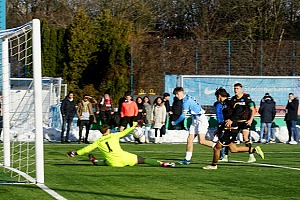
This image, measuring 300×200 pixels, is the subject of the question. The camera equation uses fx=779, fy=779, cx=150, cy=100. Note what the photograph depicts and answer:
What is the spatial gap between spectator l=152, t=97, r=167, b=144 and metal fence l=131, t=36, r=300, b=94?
11.1m

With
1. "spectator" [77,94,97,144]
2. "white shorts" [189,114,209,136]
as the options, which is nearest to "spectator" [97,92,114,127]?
"spectator" [77,94,97,144]

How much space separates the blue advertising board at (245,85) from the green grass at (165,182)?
16.9m

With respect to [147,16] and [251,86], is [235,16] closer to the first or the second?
[147,16]

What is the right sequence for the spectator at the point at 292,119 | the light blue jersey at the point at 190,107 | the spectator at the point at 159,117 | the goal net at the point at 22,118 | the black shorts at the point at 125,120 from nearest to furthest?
the goal net at the point at 22,118 < the light blue jersey at the point at 190,107 < the spectator at the point at 159,117 < the black shorts at the point at 125,120 < the spectator at the point at 292,119

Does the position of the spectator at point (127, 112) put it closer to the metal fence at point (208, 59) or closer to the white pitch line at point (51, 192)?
the metal fence at point (208, 59)

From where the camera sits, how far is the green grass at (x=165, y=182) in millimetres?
11352

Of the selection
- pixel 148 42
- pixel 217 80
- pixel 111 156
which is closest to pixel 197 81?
pixel 217 80

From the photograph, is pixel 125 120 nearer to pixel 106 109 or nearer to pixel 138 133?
pixel 106 109

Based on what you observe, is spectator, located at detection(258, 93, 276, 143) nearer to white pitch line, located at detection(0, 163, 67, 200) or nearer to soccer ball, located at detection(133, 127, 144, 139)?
soccer ball, located at detection(133, 127, 144, 139)

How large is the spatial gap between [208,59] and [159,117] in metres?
12.2

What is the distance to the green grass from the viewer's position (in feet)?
37.2

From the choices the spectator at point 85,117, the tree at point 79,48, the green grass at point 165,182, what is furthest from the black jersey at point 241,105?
the tree at point 79,48

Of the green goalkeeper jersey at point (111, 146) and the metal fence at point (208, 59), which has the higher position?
the metal fence at point (208, 59)

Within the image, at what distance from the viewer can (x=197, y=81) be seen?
35.6 m
